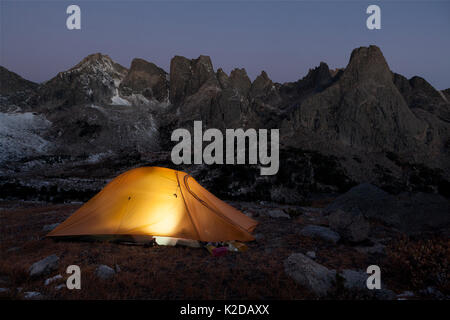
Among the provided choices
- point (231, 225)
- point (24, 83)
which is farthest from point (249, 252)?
point (24, 83)

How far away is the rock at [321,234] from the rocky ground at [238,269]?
38mm

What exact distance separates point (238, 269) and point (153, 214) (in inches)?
144

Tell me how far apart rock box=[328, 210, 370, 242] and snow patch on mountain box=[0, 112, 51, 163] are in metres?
74.5

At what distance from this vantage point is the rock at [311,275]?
17.3ft

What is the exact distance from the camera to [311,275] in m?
5.54

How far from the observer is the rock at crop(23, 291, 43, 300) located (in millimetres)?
4618

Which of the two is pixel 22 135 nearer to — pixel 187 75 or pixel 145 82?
pixel 145 82

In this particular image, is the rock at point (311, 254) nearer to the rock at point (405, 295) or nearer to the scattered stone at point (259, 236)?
the scattered stone at point (259, 236)

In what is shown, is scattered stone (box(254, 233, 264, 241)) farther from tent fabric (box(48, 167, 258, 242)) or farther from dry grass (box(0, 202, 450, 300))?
tent fabric (box(48, 167, 258, 242))

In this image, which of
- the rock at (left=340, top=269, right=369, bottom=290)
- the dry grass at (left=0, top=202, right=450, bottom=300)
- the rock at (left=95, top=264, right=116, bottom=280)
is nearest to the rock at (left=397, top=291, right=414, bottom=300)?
the dry grass at (left=0, top=202, right=450, bottom=300)

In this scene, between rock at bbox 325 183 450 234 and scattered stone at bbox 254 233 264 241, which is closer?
scattered stone at bbox 254 233 264 241
